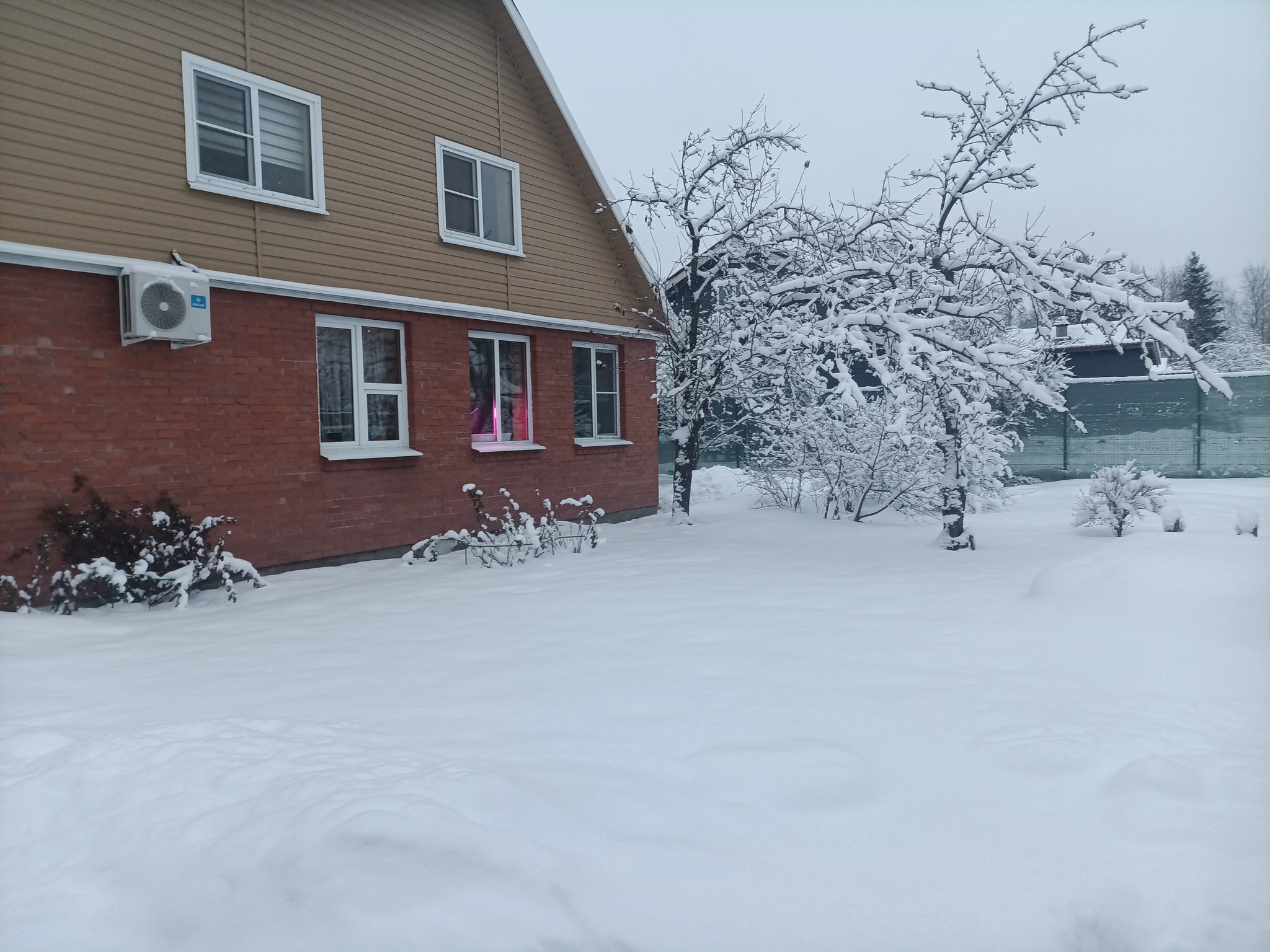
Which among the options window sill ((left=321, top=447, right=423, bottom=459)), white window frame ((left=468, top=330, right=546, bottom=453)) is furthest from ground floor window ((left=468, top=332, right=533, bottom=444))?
window sill ((left=321, top=447, right=423, bottom=459))

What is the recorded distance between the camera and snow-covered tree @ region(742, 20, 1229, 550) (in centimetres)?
710

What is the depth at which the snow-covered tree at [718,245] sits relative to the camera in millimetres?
10656

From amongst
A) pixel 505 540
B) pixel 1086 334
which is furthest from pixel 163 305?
pixel 1086 334

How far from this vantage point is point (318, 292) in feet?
27.2

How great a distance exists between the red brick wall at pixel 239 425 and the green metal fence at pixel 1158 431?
35.9 ft

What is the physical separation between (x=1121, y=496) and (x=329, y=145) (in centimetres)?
939

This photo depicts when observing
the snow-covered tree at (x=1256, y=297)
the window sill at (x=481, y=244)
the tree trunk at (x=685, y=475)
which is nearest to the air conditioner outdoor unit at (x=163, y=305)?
the window sill at (x=481, y=244)

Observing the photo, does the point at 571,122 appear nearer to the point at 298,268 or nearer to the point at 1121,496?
the point at 298,268

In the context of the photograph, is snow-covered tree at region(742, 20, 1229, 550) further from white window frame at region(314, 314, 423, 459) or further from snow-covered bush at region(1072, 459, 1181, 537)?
white window frame at region(314, 314, 423, 459)

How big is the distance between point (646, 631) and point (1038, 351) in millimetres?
6596

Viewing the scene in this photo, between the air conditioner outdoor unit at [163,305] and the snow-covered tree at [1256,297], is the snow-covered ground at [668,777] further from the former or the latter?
the snow-covered tree at [1256,297]

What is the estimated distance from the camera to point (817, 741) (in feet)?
10.8

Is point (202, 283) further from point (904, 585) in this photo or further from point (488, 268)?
point (904, 585)

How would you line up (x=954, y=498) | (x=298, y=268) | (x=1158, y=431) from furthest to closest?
(x=1158, y=431), (x=954, y=498), (x=298, y=268)
